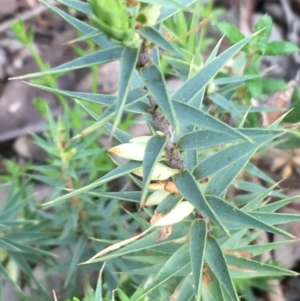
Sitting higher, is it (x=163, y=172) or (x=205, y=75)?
(x=205, y=75)

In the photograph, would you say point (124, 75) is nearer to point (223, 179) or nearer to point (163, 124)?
point (163, 124)

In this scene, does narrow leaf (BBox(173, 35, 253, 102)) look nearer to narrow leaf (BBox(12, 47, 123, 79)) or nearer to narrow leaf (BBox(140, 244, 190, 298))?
narrow leaf (BBox(12, 47, 123, 79))

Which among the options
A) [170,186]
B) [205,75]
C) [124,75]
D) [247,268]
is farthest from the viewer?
[247,268]

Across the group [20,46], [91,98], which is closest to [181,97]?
[91,98]

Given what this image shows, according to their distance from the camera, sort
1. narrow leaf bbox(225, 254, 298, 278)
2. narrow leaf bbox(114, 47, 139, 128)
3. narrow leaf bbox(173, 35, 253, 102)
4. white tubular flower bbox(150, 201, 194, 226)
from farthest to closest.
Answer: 1. narrow leaf bbox(225, 254, 298, 278)
2. white tubular flower bbox(150, 201, 194, 226)
3. narrow leaf bbox(173, 35, 253, 102)
4. narrow leaf bbox(114, 47, 139, 128)

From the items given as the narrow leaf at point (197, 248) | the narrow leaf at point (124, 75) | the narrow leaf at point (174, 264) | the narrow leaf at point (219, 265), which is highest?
the narrow leaf at point (124, 75)

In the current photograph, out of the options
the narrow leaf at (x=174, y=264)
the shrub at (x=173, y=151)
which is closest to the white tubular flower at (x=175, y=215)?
the shrub at (x=173, y=151)

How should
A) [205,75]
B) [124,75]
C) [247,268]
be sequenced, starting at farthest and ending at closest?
[247,268] < [205,75] < [124,75]

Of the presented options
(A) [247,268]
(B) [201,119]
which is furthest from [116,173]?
(A) [247,268]

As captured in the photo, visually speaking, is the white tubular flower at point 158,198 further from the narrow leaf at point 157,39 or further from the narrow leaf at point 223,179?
the narrow leaf at point 157,39

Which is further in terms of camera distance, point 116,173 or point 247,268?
point 247,268

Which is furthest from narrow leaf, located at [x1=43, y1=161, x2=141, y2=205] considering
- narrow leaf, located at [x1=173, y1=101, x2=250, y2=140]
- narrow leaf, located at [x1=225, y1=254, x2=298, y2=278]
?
narrow leaf, located at [x1=225, y1=254, x2=298, y2=278]

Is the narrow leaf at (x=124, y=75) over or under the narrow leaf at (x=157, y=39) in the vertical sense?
under
